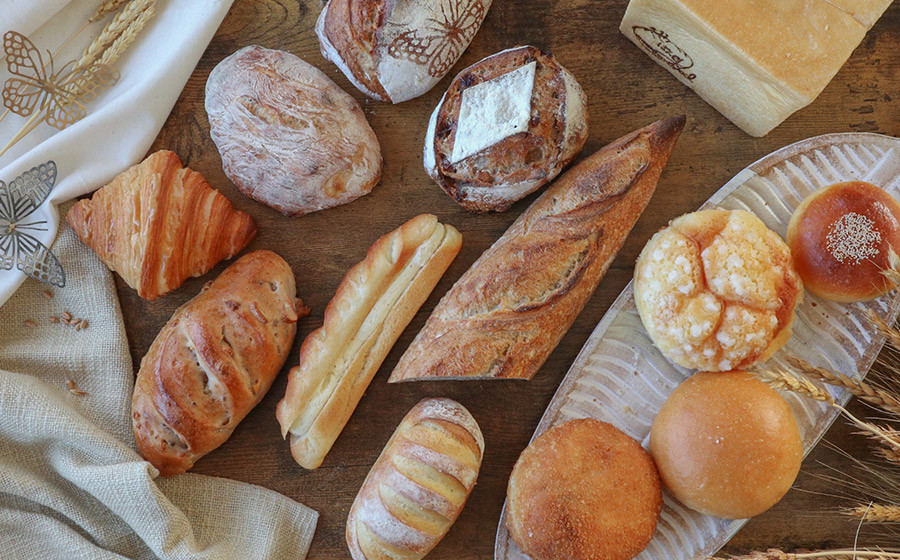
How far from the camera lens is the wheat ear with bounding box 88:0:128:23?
2516 mm

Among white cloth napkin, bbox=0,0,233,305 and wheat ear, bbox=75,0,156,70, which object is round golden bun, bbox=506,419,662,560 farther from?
wheat ear, bbox=75,0,156,70

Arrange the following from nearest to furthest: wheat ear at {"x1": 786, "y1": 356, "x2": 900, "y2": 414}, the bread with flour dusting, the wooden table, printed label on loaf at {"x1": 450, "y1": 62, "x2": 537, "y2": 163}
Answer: wheat ear at {"x1": 786, "y1": 356, "x2": 900, "y2": 414} < printed label on loaf at {"x1": 450, "y1": 62, "x2": 537, "y2": 163} < the bread with flour dusting < the wooden table

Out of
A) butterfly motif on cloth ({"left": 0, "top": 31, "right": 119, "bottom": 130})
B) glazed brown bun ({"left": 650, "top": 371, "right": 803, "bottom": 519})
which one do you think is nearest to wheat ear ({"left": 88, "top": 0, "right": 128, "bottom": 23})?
butterfly motif on cloth ({"left": 0, "top": 31, "right": 119, "bottom": 130})

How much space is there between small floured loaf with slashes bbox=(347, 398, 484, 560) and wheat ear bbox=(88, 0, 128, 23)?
1990mm

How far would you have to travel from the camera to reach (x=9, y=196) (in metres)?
2.39

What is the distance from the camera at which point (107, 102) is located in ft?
8.39

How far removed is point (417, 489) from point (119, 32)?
2.07 m

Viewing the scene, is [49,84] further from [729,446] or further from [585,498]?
[729,446]

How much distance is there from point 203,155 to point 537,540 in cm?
195

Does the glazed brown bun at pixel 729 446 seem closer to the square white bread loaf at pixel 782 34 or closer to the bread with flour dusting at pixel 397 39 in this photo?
the square white bread loaf at pixel 782 34

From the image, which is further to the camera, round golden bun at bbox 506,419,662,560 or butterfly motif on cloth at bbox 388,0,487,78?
butterfly motif on cloth at bbox 388,0,487,78

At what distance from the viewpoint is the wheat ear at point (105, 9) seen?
2.52 m

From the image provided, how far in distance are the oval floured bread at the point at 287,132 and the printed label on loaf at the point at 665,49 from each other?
111 cm

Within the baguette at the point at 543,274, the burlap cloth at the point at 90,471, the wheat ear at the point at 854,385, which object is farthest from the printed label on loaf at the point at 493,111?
the burlap cloth at the point at 90,471
